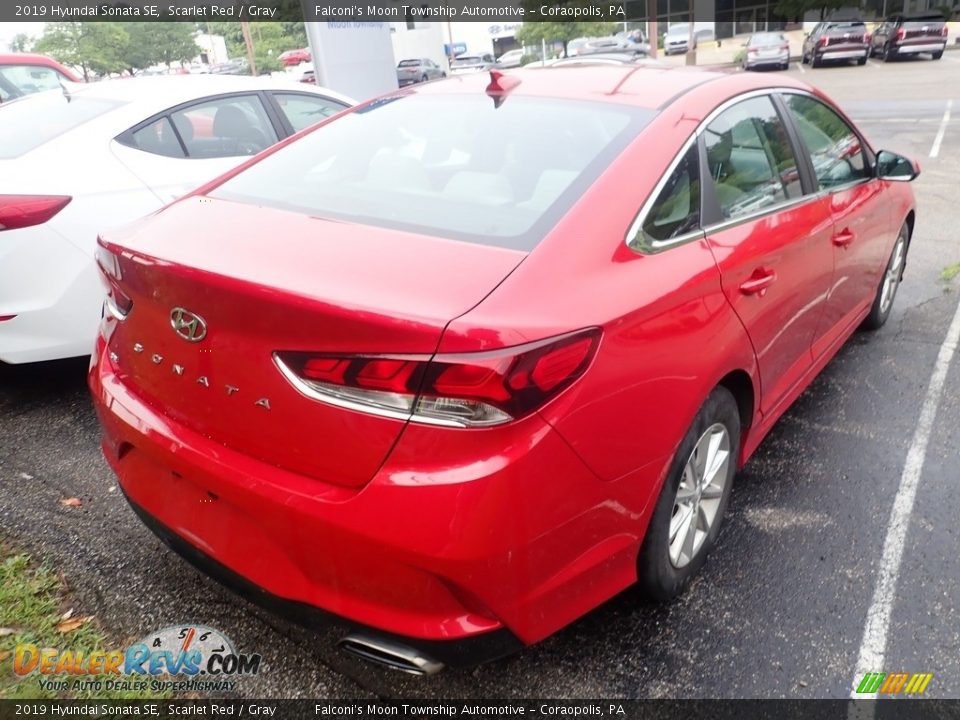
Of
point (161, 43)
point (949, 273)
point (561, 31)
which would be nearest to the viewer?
point (949, 273)

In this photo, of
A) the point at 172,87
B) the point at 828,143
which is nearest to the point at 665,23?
the point at 172,87

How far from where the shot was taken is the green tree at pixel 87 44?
1186 inches

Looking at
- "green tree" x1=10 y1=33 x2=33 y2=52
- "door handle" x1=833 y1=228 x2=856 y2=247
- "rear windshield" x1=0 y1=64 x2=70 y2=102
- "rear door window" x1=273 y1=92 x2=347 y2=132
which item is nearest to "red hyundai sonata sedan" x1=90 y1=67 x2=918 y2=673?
"door handle" x1=833 y1=228 x2=856 y2=247

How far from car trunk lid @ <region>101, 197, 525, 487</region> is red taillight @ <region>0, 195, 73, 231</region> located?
5.13 ft

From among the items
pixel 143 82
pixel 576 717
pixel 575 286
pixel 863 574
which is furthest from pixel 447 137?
pixel 143 82

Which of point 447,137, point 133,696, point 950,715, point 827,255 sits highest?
point 447,137

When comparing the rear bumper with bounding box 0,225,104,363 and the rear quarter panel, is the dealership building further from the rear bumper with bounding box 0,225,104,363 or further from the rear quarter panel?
the rear quarter panel

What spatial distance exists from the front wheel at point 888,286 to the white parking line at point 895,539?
45cm

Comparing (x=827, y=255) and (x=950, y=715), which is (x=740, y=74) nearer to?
(x=827, y=255)

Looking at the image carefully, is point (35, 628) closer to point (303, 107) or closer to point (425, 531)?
point (425, 531)

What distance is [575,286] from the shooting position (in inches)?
70.2

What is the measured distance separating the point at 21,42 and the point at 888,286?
123 feet

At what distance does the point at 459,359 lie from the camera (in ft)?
5.12

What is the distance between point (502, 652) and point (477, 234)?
1.02 meters
